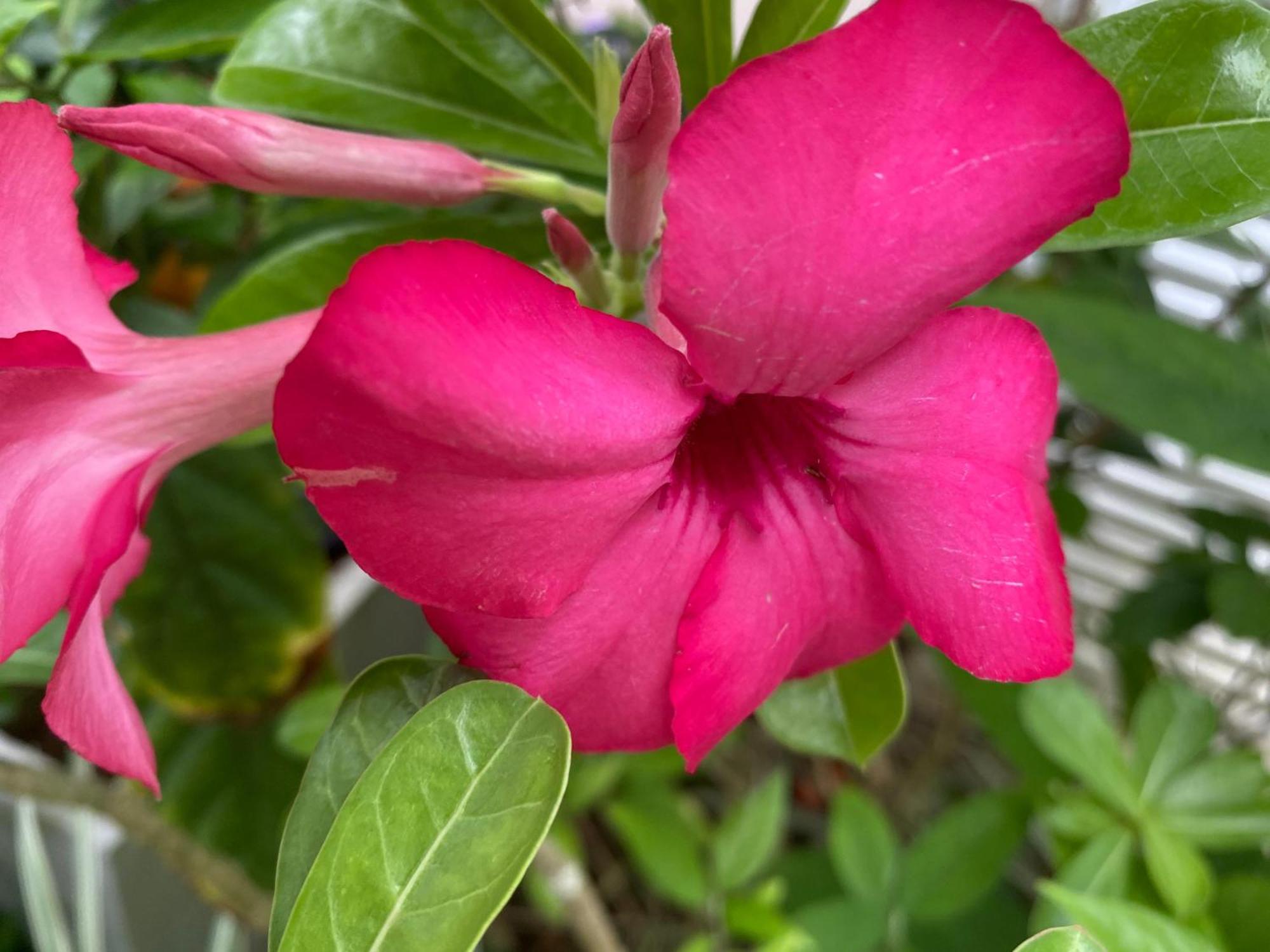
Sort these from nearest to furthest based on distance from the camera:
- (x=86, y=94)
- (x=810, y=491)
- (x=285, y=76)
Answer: (x=810, y=491)
(x=285, y=76)
(x=86, y=94)

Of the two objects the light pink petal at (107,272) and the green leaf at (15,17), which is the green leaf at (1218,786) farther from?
the green leaf at (15,17)

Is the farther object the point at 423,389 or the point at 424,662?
the point at 424,662

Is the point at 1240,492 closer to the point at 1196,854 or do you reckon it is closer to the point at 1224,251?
the point at 1224,251

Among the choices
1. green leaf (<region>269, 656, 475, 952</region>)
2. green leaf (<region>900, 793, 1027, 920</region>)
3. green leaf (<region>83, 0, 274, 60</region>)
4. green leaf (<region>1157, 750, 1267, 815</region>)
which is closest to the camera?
green leaf (<region>269, 656, 475, 952</region>)

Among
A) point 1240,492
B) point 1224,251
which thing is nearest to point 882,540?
point 1224,251

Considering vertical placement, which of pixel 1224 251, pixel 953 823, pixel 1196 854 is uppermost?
pixel 1224 251

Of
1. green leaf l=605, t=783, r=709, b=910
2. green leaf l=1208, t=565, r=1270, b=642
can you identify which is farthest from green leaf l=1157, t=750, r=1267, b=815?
green leaf l=605, t=783, r=709, b=910

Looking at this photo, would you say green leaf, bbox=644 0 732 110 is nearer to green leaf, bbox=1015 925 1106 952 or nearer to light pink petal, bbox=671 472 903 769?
light pink petal, bbox=671 472 903 769
